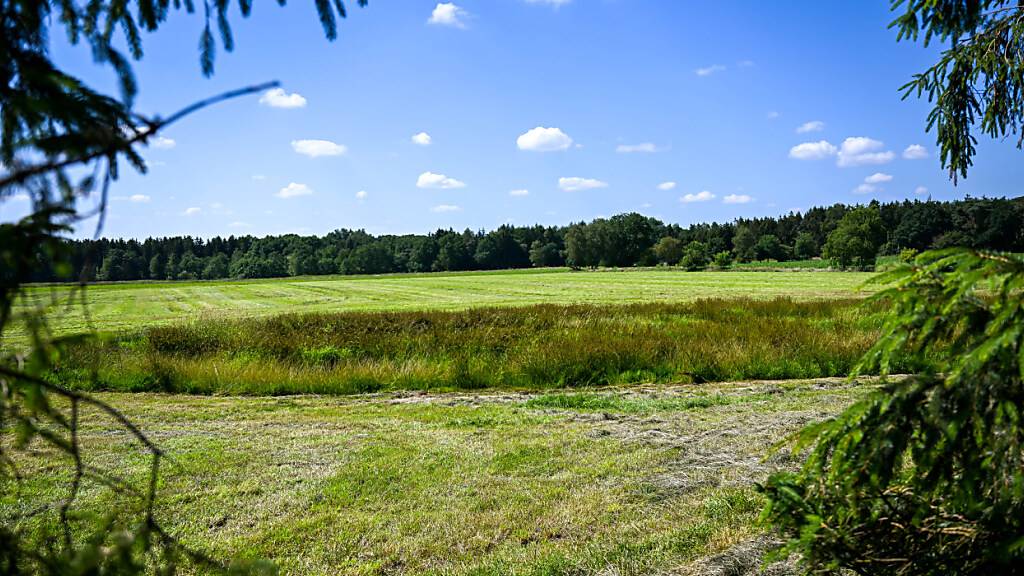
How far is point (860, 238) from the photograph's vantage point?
224 ft

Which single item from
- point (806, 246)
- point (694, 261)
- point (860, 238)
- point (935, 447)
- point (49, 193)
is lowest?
point (935, 447)

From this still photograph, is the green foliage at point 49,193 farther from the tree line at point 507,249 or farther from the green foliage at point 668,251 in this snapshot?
the green foliage at point 668,251

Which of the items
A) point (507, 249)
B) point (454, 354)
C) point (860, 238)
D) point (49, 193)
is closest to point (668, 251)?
point (507, 249)

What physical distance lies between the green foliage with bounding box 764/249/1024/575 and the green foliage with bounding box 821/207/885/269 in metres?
76.1

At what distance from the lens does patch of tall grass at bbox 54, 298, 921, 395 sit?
36.3ft

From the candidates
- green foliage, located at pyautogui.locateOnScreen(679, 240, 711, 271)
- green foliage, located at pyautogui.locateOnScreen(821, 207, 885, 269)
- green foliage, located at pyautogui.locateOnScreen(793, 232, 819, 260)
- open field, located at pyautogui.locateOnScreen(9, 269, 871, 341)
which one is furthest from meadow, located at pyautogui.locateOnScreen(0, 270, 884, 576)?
green foliage, located at pyautogui.locateOnScreen(793, 232, 819, 260)

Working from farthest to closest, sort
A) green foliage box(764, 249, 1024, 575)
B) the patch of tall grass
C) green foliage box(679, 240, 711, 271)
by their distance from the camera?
green foliage box(679, 240, 711, 271) → the patch of tall grass → green foliage box(764, 249, 1024, 575)

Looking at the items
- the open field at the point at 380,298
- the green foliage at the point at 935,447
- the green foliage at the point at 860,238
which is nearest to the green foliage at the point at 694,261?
the green foliage at the point at 860,238

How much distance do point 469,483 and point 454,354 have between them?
7691mm

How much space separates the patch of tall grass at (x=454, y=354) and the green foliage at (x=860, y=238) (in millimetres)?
60116

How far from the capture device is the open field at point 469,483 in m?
3.90

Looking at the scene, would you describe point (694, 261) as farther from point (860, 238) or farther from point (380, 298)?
point (380, 298)

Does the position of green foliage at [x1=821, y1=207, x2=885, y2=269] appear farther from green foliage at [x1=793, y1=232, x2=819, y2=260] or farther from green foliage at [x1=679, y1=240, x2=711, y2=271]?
green foliage at [x1=793, y1=232, x2=819, y2=260]

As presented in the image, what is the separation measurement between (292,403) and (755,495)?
7440 millimetres
